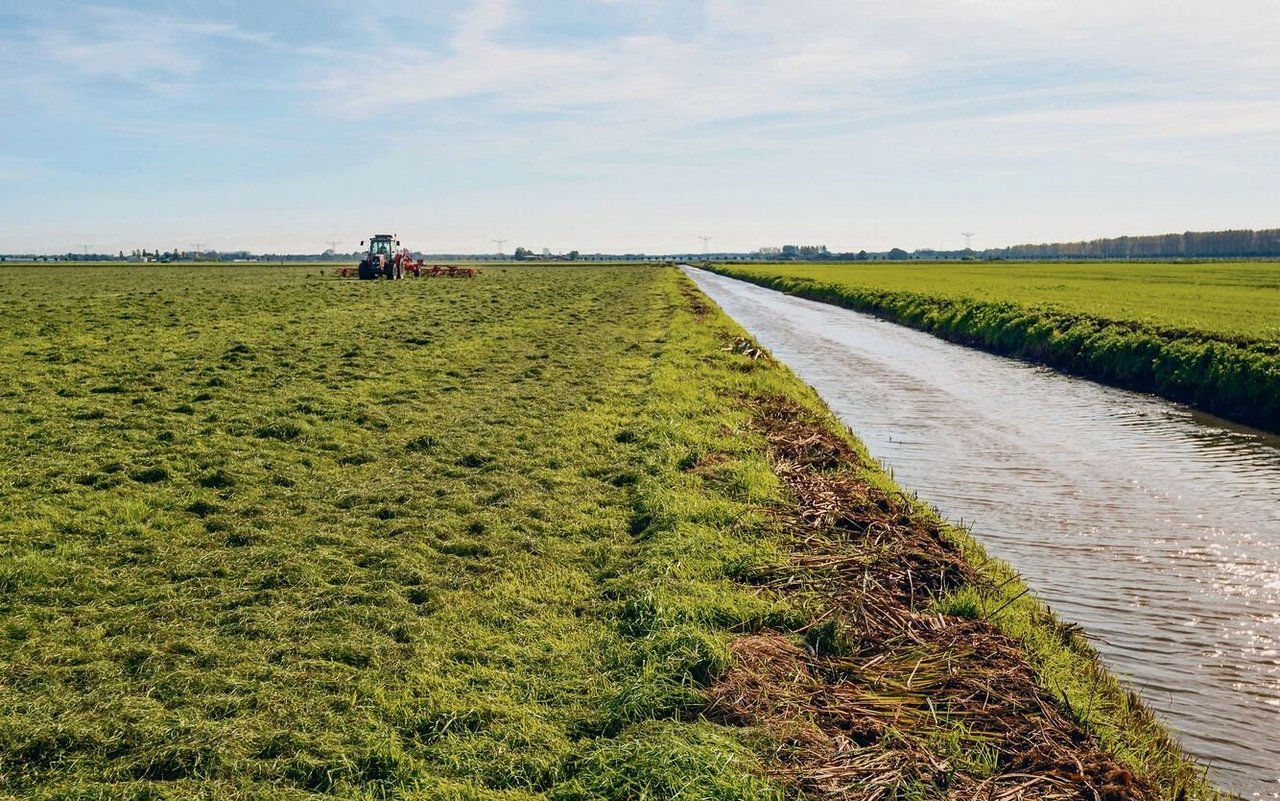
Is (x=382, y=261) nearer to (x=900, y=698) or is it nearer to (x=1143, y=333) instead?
(x=1143, y=333)

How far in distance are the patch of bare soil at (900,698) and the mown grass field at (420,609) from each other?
46mm

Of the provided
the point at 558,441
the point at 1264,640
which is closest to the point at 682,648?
the point at 1264,640

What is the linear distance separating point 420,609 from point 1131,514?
902 centimetres

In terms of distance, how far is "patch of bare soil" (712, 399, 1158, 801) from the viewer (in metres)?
4.73

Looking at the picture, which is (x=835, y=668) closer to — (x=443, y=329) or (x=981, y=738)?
(x=981, y=738)

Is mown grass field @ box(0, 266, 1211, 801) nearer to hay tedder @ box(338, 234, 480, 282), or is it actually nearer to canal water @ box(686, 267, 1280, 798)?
canal water @ box(686, 267, 1280, 798)

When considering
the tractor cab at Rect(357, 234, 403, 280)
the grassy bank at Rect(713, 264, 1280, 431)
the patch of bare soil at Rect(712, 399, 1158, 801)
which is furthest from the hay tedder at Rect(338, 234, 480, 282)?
the patch of bare soil at Rect(712, 399, 1158, 801)

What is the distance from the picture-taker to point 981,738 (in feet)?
16.8

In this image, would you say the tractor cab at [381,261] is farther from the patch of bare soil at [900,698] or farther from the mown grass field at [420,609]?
the patch of bare soil at [900,698]

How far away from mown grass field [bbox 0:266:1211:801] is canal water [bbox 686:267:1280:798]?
675 millimetres

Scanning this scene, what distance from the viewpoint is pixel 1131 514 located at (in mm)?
10844

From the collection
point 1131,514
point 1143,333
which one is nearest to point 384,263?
point 1143,333

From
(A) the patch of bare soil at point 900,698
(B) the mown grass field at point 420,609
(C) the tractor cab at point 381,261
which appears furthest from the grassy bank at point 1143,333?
(C) the tractor cab at point 381,261

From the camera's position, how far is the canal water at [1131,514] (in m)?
6.44
